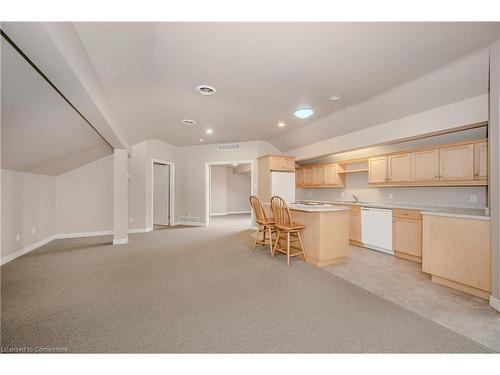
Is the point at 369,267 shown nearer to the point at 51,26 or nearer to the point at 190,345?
the point at 190,345

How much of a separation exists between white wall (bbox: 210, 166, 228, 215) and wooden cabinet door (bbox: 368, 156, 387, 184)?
23.5 feet

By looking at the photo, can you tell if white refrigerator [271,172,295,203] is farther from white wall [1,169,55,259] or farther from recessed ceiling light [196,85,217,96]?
white wall [1,169,55,259]

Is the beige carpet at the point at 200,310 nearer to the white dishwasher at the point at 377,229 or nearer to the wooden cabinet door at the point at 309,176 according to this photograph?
the white dishwasher at the point at 377,229

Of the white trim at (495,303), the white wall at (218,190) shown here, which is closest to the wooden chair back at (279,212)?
the white trim at (495,303)

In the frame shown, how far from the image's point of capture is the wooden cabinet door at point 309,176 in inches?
242

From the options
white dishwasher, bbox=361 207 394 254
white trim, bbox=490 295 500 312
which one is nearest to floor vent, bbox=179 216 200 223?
white dishwasher, bbox=361 207 394 254

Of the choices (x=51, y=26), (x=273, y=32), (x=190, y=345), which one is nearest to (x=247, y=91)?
(x=273, y=32)

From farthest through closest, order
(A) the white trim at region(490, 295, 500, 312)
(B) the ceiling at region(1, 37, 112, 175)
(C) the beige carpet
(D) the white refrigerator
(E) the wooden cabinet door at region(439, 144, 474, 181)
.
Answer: (D) the white refrigerator < (E) the wooden cabinet door at region(439, 144, 474, 181) < (A) the white trim at region(490, 295, 500, 312) < (B) the ceiling at region(1, 37, 112, 175) < (C) the beige carpet

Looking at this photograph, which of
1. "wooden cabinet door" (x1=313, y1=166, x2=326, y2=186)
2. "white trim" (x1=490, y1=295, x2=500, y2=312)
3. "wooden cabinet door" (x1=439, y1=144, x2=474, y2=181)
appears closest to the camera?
"white trim" (x1=490, y1=295, x2=500, y2=312)

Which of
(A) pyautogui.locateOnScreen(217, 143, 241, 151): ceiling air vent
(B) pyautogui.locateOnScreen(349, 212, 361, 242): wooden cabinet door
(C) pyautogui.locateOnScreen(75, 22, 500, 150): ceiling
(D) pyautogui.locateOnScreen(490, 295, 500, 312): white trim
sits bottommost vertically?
(D) pyautogui.locateOnScreen(490, 295, 500, 312): white trim

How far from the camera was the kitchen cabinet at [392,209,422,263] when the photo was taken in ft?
11.5

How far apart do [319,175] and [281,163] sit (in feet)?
3.56

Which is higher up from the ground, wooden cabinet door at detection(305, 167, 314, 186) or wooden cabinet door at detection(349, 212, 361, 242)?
wooden cabinet door at detection(305, 167, 314, 186)

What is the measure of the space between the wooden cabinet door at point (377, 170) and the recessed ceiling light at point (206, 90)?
3465 millimetres
